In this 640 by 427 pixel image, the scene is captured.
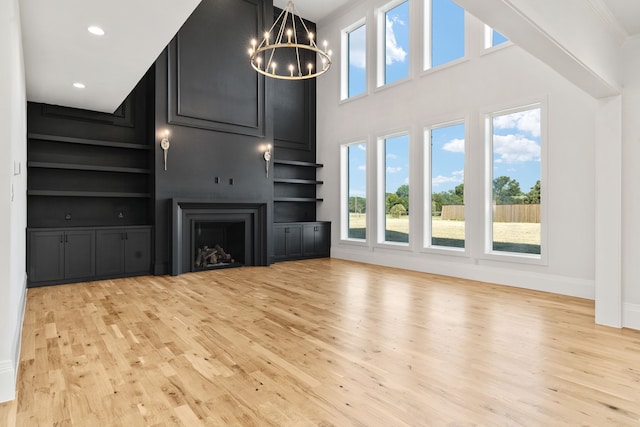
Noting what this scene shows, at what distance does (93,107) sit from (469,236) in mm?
6280

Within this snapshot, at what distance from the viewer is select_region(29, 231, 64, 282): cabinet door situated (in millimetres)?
5055

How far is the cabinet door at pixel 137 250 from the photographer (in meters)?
5.84

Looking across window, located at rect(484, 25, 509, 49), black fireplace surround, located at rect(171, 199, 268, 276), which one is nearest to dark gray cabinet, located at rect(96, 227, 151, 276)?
black fireplace surround, located at rect(171, 199, 268, 276)

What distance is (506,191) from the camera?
5.32m

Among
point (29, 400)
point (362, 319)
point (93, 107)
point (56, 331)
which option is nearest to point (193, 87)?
point (93, 107)

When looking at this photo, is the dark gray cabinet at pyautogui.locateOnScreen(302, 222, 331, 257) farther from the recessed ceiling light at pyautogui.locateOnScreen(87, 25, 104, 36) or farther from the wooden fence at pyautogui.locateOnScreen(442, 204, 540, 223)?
the recessed ceiling light at pyautogui.locateOnScreen(87, 25, 104, 36)

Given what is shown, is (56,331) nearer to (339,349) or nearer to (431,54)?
(339,349)

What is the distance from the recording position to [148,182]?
643cm

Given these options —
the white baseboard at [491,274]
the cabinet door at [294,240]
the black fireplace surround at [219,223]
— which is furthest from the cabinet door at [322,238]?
the black fireplace surround at [219,223]

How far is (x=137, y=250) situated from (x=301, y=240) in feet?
10.5

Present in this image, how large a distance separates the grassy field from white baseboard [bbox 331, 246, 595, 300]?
425mm

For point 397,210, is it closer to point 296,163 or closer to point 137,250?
point 296,163

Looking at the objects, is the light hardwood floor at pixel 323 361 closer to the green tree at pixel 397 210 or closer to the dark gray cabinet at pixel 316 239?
the green tree at pixel 397 210

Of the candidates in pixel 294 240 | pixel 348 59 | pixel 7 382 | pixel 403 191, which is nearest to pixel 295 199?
pixel 294 240
